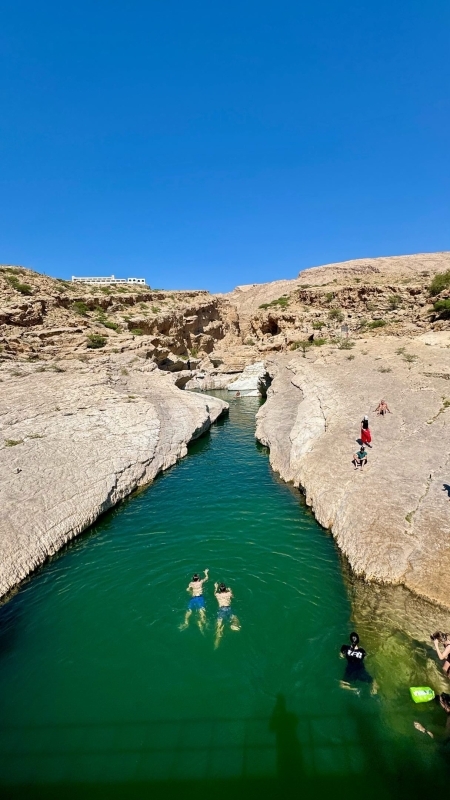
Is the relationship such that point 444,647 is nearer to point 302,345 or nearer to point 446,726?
point 446,726

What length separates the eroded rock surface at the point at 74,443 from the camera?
12711mm

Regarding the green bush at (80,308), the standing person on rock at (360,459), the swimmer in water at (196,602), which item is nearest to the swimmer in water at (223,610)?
the swimmer in water at (196,602)

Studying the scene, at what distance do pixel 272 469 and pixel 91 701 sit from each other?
44.8 feet

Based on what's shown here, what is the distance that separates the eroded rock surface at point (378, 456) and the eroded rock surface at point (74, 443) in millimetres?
6301

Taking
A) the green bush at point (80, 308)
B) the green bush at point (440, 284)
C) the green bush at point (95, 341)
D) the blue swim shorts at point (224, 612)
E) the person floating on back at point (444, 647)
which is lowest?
the blue swim shorts at point (224, 612)

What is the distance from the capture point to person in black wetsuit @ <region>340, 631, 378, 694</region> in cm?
746

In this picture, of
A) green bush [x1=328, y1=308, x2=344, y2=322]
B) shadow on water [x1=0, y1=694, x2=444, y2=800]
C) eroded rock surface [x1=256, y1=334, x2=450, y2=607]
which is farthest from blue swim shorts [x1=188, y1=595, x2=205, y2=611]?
green bush [x1=328, y1=308, x2=344, y2=322]

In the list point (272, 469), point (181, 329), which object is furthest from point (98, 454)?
point (181, 329)

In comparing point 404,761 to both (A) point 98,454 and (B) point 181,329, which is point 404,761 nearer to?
(A) point 98,454

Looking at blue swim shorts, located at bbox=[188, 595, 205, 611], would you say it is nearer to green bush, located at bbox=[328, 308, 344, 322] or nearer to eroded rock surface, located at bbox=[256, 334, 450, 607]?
eroded rock surface, located at bbox=[256, 334, 450, 607]

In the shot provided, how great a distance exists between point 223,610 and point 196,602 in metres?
0.73

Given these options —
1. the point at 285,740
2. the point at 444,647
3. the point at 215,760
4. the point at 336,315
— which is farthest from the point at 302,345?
the point at 215,760

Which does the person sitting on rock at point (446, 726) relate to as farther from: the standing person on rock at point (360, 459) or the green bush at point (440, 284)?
the green bush at point (440, 284)

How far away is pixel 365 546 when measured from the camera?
432 inches
